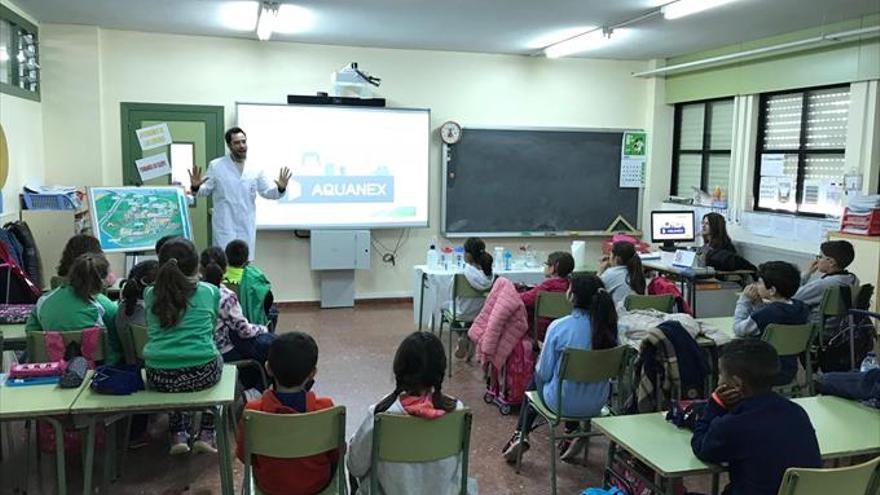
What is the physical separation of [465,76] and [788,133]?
10.3ft

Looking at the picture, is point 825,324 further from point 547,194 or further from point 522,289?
point 547,194

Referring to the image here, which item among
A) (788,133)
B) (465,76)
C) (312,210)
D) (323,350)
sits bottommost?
(323,350)

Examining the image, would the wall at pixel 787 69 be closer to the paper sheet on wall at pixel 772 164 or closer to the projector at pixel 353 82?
the paper sheet on wall at pixel 772 164

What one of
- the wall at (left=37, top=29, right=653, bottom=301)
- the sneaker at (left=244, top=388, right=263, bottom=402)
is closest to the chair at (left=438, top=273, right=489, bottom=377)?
the sneaker at (left=244, top=388, right=263, bottom=402)

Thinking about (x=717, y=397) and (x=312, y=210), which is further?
(x=312, y=210)

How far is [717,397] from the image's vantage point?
213cm

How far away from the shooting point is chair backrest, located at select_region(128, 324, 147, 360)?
9.91 feet

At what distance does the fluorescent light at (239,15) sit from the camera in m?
5.15

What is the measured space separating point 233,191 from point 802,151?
4.88m

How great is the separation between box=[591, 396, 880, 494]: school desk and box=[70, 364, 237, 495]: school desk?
1345mm

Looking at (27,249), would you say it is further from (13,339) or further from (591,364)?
(591,364)

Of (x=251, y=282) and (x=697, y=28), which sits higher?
(x=697, y=28)

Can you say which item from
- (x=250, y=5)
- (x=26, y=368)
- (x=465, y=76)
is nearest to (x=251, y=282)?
(x=26, y=368)

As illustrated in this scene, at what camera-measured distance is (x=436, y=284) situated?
17.4 feet
